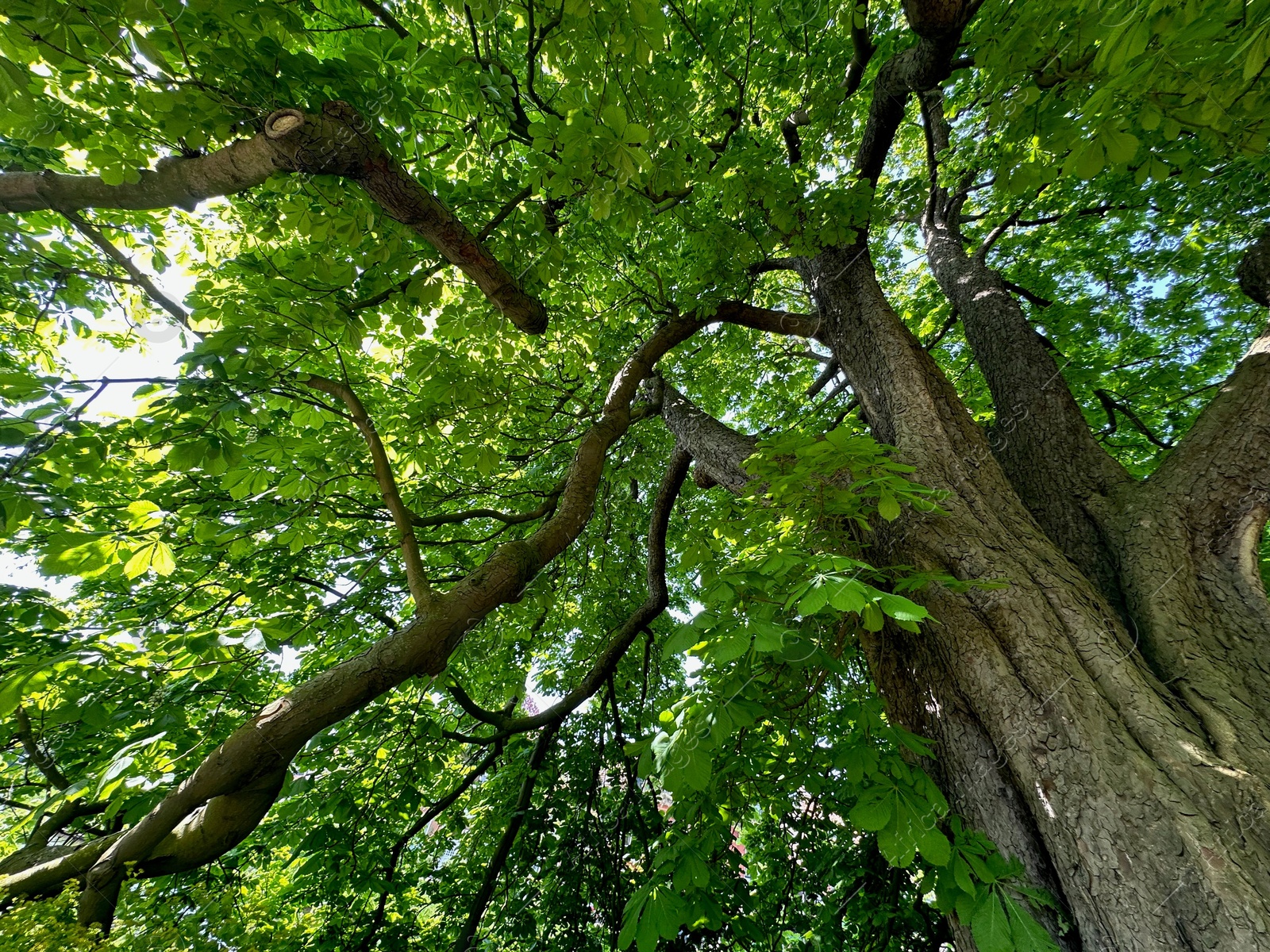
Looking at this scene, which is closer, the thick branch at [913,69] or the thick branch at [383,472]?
the thick branch at [383,472]

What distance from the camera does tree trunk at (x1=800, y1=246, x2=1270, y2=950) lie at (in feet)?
4.11

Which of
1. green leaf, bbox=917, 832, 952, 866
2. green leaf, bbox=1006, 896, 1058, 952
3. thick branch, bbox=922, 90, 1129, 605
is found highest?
thick branch, bbox=922, 90, 1129, 605

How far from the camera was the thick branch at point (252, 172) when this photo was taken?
153 cm

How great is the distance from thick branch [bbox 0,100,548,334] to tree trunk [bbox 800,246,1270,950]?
2428 mm

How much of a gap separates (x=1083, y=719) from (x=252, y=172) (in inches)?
126

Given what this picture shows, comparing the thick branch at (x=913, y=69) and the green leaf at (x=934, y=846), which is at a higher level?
the thick branch at (x=913, y=69)

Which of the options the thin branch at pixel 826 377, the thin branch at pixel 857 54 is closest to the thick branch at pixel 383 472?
the thin branch at pixel 857 54

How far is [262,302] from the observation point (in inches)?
79.4

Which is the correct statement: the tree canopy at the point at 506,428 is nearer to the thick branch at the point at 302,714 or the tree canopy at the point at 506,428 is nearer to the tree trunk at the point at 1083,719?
the thick branch at the point at 302,714

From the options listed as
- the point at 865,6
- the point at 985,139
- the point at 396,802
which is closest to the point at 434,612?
the point at 396,802

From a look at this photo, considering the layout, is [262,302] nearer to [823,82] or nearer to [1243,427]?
[823,82]

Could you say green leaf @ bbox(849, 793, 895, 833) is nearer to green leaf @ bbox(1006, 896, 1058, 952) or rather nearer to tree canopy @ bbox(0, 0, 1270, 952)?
tree canopy @ bbox(0, 0, 1270, 952)

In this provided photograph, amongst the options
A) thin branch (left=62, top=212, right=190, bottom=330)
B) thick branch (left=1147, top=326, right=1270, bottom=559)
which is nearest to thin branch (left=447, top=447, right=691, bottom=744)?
thin branch (left=62, top=212, right=190, bottom=330)

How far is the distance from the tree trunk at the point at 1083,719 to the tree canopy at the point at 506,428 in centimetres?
15
